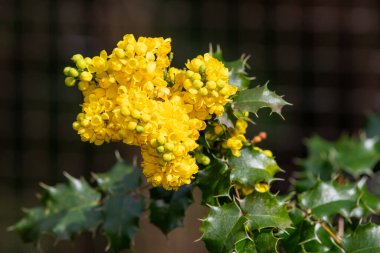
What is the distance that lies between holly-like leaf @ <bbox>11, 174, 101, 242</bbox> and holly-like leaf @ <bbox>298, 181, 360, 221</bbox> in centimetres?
54

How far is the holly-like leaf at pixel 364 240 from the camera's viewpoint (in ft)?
4.96

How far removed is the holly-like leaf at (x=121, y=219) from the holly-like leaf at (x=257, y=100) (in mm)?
443

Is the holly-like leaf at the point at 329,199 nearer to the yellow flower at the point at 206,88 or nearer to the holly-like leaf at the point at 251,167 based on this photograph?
the holly-like leaf at the point at 251,167

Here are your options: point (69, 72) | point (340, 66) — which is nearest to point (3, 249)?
point (340, 66)

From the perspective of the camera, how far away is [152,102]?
1331 mm

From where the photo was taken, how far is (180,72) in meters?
1.41

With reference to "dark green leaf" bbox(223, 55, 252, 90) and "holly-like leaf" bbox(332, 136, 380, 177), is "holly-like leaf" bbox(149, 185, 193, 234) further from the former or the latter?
"holly-like leaf" bbox(332, 136, 380, 177)

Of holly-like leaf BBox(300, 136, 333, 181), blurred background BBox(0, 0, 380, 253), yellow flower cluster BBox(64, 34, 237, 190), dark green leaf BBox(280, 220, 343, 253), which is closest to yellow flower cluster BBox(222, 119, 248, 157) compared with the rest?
yellow flower cluster BBox(64, 34, 237, 190)

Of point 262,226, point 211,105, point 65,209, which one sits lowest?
point 65,209

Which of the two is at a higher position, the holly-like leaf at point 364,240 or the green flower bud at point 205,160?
the green flower bud at point 205,160

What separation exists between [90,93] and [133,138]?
0.14m

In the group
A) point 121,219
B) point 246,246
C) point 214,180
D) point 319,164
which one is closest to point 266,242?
point 246,246

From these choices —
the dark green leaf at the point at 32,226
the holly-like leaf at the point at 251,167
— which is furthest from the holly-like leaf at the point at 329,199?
the dark green leaf at the point at 32,226

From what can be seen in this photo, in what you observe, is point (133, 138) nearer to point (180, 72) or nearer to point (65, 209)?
point (180, 72)
